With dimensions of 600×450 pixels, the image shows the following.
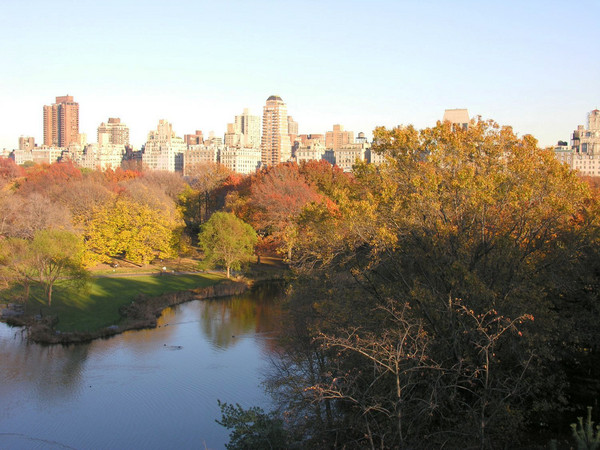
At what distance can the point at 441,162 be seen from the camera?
14602mm

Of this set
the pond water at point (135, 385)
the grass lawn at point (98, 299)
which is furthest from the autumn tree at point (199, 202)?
the pond water at point (135, 385)

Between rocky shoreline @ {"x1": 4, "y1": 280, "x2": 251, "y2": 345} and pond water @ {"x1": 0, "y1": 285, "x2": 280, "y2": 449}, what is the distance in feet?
1.95

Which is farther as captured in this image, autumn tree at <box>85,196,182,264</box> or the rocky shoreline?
autumn tree at <box>85,196,182,264</box>

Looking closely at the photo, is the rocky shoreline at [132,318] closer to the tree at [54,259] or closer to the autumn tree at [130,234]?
the tree at [54,259]

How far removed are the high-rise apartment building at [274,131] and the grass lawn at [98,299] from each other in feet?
419

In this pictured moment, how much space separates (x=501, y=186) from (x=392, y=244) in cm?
294

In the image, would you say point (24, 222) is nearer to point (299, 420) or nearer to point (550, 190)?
point (299, 420)

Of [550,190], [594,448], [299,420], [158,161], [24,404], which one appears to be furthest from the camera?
[158,161]

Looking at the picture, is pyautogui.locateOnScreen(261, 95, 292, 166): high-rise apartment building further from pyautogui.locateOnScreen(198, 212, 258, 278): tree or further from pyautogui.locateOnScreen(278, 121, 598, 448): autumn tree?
pyautogui.locateOnScreen(278, 121, 598, 448): autumn tree

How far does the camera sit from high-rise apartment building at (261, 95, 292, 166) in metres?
162

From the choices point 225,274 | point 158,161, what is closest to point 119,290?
point 225,274

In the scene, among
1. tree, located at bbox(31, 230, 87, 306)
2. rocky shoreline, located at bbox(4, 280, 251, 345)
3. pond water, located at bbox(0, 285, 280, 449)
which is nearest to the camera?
pond water, located at bbox(0, 285, 280, 449)

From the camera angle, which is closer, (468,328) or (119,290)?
(468,328)

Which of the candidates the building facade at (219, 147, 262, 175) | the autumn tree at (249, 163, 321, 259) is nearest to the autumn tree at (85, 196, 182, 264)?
the autumn tree at (249, 163, 321, 259)
